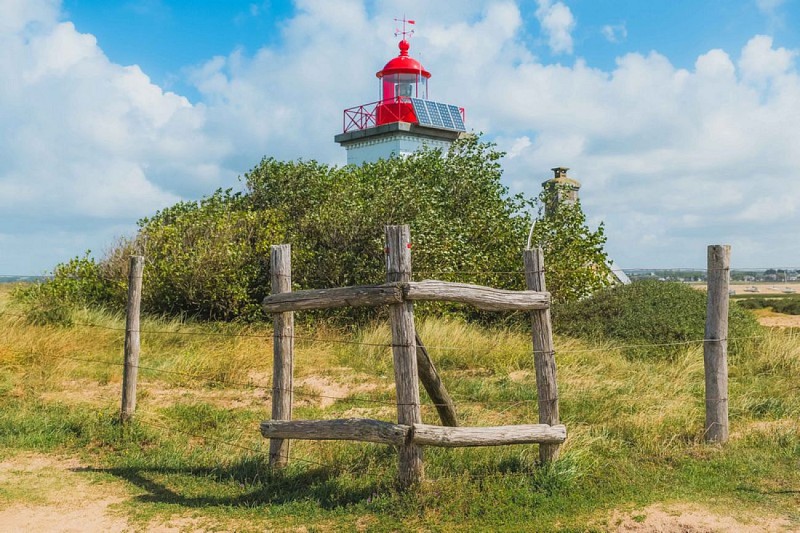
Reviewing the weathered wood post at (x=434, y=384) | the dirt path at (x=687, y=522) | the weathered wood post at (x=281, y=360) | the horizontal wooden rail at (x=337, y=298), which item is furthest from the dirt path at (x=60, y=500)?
the dirt path at (x=687, y=522)

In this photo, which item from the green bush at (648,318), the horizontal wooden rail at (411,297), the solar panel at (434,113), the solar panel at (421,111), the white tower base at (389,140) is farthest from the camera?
the solar panel at (434,113)

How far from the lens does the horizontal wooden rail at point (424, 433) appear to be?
6.03 metres

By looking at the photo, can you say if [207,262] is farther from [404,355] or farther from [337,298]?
[404,355]

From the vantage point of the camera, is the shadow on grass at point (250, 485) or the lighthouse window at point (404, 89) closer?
the shadow on grass at point (250, 485)

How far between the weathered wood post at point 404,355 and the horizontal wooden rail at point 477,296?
0.52 feet

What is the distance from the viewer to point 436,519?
5.77 metres

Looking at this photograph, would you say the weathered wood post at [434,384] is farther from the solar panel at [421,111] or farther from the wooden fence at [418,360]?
the solar panel at [421,111]

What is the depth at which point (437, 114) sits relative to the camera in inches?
1066

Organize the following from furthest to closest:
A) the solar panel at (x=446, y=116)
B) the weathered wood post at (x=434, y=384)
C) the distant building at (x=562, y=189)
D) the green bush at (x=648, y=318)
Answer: the solar panel at (x=446, y=116) → the distant building at (x=562, y=189) → the green bush at (x=648, y=318) → the weathered wood post at (x=434, y=384)

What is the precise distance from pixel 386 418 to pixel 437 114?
65.8 feet

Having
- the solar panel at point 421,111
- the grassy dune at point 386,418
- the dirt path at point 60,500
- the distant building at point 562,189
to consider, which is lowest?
the dirt path at point 60,500

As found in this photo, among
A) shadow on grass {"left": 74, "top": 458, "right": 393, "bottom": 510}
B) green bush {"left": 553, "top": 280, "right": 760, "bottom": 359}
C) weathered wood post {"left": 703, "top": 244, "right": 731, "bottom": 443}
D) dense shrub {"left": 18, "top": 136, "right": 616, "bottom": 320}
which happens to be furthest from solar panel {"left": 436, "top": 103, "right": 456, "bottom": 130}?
shadow on grass {"left": 74, "top": 458, "right": 393, "bottom": 510}

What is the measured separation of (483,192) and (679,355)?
778cm

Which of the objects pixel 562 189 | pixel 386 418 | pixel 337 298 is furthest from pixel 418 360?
pixel 562 189
